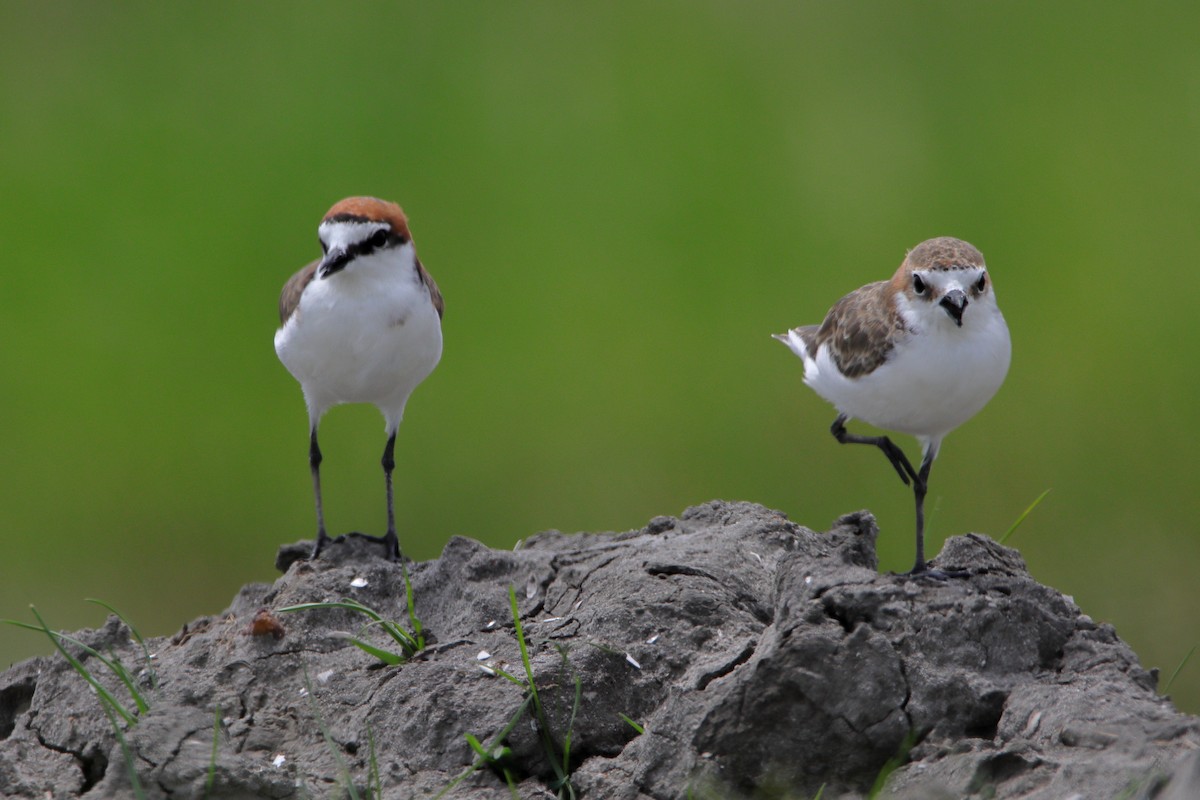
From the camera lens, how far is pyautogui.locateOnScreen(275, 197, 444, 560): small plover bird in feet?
18.6

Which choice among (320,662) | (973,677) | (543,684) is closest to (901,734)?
(973,677)

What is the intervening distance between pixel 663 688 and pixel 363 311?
2.13 metres

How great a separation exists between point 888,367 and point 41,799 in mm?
2957

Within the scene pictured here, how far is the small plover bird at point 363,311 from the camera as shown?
5.68 metres

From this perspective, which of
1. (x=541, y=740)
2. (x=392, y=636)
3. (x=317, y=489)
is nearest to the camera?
(x=541, y=740)

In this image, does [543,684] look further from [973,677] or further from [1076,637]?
[1076,637]

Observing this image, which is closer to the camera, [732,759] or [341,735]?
[732,759]

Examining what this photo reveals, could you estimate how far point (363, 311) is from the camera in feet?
19.2

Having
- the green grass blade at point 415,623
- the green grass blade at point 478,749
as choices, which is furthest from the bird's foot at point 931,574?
the green grass blade at point 415,623

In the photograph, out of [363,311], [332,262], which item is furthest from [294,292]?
[332,262]

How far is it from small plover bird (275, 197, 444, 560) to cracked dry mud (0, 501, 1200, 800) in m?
0.90

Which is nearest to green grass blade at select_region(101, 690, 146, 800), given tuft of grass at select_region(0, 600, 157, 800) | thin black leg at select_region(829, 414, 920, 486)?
tuft of grass at select_region(0, 600, 157, 800)

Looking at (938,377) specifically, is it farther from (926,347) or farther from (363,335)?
(363,335)

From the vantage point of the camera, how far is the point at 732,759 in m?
4.07
